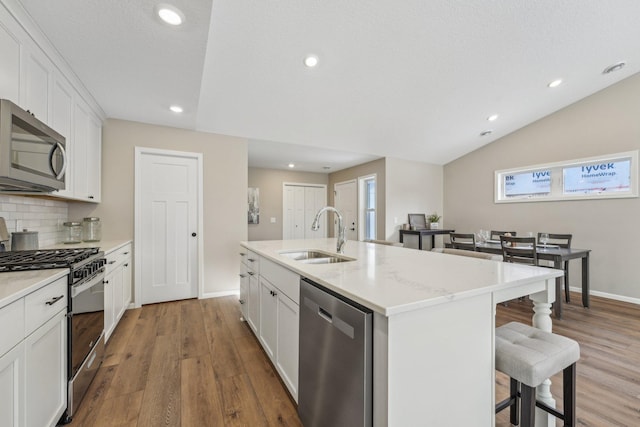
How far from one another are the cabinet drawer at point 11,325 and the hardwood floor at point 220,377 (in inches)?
32.3

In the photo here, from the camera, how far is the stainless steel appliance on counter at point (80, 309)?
146 cm

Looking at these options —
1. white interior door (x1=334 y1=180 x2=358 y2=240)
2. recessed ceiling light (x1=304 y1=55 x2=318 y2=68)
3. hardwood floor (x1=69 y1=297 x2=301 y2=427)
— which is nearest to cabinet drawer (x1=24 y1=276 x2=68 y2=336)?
hardwood floor (x1=69 y1=297 x2=301 y2=427)

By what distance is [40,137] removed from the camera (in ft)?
4.98

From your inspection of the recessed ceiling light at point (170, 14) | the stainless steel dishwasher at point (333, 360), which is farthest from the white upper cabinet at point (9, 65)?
the stainless steel dishwasher at point (333, 360)


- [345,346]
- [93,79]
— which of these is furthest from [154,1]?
[345,346]

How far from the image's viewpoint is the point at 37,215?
7.86ft

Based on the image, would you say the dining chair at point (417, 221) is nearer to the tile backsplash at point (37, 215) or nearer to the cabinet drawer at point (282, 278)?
the cabinet drawer at point (282, 278)

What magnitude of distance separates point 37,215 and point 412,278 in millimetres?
3233

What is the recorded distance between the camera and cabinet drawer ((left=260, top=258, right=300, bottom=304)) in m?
1.50

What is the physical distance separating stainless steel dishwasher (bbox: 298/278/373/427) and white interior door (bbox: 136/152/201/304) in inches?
111

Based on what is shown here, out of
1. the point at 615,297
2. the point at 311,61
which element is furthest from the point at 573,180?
the point at 311,61

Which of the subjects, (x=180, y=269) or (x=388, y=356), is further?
(x=180, y=269)

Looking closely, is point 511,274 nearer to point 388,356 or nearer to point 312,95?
point 388,356

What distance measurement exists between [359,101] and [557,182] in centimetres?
355
